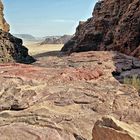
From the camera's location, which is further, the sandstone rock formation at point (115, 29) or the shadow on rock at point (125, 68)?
the sandstone rock formation at point (115, 29)

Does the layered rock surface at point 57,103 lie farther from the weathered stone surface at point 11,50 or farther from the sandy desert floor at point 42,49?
the sandy desert floor at point 42,49

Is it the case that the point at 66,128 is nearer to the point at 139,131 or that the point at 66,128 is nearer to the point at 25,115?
the point at 25,115

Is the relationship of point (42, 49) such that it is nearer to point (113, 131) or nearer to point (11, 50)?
point (11, 50)

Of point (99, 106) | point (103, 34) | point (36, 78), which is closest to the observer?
point (99, 106)

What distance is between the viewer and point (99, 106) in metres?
7.31

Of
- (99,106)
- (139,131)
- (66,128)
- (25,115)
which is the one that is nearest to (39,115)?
(25,115)

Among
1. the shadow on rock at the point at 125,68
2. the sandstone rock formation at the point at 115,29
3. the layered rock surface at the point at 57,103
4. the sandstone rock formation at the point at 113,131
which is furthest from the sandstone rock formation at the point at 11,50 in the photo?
the sandstone rock formation at the point at 113,131

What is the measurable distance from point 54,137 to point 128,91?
3.02 metres

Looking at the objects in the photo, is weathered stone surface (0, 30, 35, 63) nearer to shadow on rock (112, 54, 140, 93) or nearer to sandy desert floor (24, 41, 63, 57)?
shadow on rock (112, 54, 140, 93)

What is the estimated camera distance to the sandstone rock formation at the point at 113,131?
14.2ft

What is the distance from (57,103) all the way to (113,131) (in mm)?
3154

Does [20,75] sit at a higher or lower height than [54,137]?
higher

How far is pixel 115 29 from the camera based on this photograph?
25219 millimetres

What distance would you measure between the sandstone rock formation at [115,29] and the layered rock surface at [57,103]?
9666 mm
